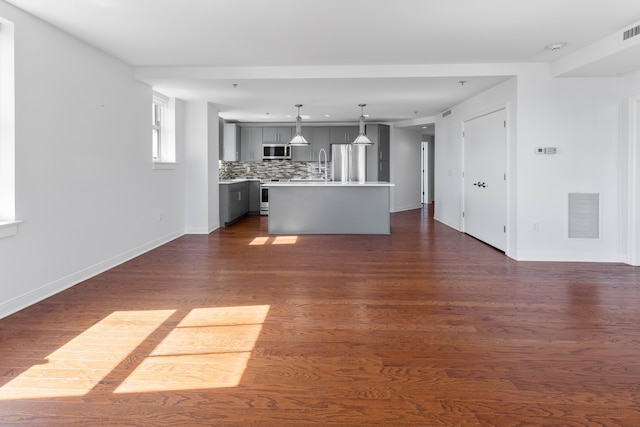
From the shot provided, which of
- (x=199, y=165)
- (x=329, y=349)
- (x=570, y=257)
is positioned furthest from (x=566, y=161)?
(x=199, y=165)

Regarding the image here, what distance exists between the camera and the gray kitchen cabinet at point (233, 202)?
333 inches

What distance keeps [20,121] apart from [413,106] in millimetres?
6194

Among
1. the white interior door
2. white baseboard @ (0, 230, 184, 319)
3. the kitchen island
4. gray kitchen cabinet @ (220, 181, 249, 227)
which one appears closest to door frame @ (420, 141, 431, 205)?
gray kitchen cabinet @ (220, 181, 249, 227)

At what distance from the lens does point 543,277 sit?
4.39 meters

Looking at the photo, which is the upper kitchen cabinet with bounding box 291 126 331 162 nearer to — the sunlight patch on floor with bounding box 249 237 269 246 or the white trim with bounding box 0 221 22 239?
the sunlight patch on floor with bounding box 249 237 269 246

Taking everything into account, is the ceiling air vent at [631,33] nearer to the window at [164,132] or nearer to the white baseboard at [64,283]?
the white baseboard at [64,283]

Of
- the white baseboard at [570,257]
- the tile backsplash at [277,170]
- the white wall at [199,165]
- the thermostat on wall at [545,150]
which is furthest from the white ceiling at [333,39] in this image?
the tile backsplash at [277,170]

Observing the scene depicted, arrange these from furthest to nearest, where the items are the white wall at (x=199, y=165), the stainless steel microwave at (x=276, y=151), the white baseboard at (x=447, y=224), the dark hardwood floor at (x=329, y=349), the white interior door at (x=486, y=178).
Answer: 1. the stainless steel microwave at (x=276, y=151)
2. the white baseboard at (x=447, y=224)
3. the white wall at (x=199, y=165)
4. the white interior door at (x=486, y=178)
5. the dark hardwood floor at (x=329, y=349)

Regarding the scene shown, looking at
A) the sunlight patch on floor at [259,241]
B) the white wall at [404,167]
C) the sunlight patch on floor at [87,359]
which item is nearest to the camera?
the sunlight patch on floor at [87,359]

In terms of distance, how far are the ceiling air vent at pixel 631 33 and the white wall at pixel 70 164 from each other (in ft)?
16.2

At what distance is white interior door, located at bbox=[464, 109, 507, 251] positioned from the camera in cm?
586

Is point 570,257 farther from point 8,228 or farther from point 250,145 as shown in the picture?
point 250,145

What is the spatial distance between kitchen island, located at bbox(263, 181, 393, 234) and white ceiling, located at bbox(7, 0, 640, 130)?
159 centimetres

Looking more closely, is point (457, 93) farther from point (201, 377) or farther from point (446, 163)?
point (201, 377)
